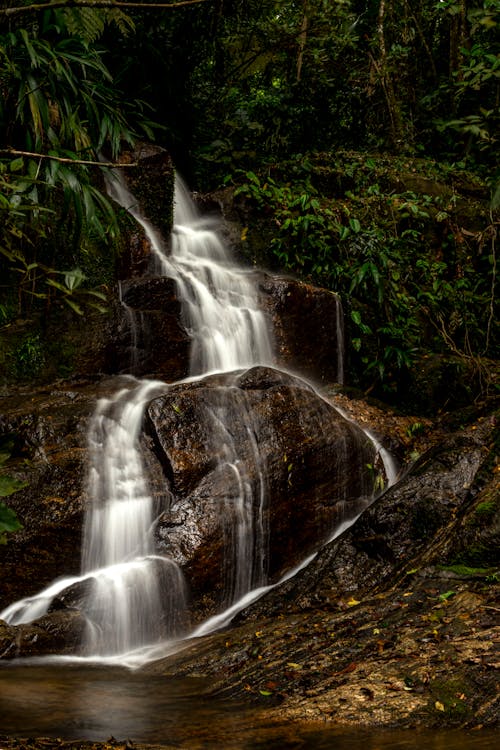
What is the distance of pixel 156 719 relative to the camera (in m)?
3.20

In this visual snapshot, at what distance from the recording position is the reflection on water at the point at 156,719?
2627 mm

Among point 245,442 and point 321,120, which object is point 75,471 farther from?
point 321,120

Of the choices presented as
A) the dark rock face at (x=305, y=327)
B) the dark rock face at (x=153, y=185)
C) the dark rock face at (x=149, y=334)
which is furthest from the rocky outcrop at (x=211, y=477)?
the dark rock face at (x=153, y=185)

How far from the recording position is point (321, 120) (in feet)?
42.9

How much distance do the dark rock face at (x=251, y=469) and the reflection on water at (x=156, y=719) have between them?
1.39 metres

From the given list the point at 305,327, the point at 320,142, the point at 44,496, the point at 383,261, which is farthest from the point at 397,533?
the point at 320,142

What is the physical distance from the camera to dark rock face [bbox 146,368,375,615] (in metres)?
5.59

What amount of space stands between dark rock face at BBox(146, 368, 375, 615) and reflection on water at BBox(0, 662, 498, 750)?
139 cm

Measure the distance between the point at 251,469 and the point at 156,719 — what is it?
2962 millimetres

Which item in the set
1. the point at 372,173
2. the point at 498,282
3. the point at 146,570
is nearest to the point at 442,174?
the point at 372,173

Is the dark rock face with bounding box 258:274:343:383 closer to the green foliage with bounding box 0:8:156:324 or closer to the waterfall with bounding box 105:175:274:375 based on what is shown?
the waterfall with bounding box 105:175:274:375

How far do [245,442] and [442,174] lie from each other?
737 cm

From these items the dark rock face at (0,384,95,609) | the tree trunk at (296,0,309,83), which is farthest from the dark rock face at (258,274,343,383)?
the tree trunk at (296,0,309,83)

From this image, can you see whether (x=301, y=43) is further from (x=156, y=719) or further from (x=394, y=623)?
(x=156, y=719)
